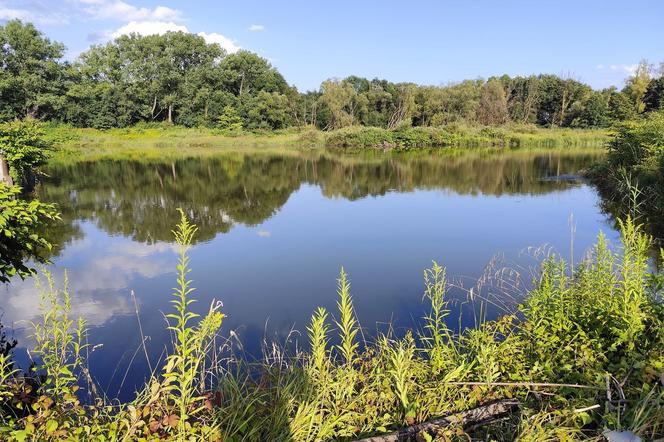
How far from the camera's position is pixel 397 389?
329 centimetres

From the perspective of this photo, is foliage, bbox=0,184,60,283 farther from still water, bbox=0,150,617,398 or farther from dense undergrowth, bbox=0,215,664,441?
still water, bbox=0,150,617,398

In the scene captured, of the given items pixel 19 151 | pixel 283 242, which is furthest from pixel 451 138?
pixel 19 151

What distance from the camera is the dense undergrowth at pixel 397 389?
2617 mm

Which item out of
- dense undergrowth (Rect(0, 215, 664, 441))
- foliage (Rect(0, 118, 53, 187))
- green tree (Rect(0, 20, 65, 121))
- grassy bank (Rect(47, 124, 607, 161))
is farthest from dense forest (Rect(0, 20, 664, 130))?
dense undergrowth (Rect(0, 215, 664, 441))

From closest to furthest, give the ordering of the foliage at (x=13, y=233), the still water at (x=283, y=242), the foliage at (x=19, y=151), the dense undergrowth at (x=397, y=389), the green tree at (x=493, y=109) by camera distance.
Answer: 1. the dense undergrowth at (x=397, y=389)
2. the foliage at (x=13, y=233)
3. the still water at (x=283, y=242)
4. the foliage at (x=19, y=151)
5. the green tree at (x=493, y=109)

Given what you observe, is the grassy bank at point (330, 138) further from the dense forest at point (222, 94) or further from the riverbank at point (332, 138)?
the dense forest at point (222, 94)

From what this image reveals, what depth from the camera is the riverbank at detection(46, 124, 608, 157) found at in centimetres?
4044

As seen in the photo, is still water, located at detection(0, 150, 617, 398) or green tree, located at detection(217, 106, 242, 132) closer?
still water, located at detection(0, 150, 617, 398)

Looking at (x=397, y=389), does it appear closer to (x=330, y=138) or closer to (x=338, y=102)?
(x=330, y=138)

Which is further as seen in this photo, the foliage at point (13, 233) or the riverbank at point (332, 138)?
the riverbank at point (332, 138)

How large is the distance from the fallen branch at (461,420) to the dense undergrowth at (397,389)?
2.3 inches

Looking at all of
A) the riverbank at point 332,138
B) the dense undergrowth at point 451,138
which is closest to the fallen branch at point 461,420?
the riverbank at point 332,138

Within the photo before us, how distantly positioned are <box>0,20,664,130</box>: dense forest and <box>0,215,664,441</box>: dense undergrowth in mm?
41115

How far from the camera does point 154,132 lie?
148ft
